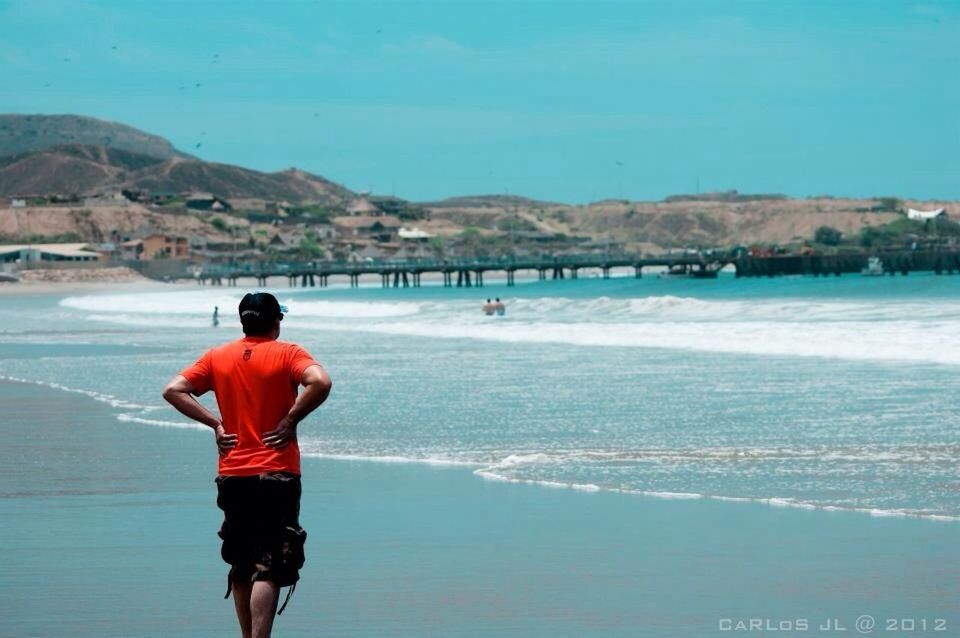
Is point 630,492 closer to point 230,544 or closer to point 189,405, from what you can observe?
point 230,544

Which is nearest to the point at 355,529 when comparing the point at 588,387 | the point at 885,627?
the point at 885,627

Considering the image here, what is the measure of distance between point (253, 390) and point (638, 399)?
12410 mm

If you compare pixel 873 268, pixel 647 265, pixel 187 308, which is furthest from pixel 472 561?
pixel 873 268

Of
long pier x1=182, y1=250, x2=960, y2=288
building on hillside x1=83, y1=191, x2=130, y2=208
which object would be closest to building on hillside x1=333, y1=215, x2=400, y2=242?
building on hillside x1=83, y1=191, x2=130, y2=208

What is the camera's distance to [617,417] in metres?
15.9

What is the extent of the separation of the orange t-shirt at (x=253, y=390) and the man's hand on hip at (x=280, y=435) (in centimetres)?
2

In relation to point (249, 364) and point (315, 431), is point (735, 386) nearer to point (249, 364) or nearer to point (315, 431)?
point (315, 431)

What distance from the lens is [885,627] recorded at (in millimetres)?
7145

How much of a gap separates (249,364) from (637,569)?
3.15 meters

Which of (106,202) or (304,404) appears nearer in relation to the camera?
(304,404)

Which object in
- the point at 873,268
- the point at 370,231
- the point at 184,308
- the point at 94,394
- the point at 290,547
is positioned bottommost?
the point at 184,308

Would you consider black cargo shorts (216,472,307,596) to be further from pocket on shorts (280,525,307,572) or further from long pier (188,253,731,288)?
long pier (188,253,731,288)

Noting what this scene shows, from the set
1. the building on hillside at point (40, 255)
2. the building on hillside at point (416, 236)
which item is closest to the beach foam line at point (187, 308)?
the building on hillside at point (40, 255)

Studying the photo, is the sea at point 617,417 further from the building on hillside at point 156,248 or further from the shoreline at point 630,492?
the building on hillside at point 156,248
